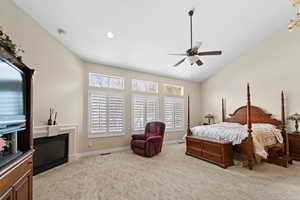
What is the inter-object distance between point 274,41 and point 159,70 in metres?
4.01

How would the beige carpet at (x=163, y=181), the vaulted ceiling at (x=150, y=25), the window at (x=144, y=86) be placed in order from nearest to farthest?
1. the beige carpet at (x=163, y=181)
2. the vaulted ceiling at (x=150, y=25)
3. the window at (x=144, y=86)

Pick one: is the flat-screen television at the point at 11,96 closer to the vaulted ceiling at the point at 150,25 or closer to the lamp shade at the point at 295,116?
the vaulted ceiling at the point at 150,25

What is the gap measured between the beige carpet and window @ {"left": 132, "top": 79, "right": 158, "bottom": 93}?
108 inches

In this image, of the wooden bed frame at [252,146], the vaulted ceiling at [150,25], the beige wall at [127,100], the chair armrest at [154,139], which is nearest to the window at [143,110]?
the beige wall at [127,100]

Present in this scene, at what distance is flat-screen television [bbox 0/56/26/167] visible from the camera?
1442 millimetres

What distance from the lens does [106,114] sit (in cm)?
495

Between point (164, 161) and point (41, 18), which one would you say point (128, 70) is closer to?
point (41, 18)

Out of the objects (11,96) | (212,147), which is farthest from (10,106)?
(212,147)

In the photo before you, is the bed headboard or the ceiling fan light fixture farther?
the bed headboard

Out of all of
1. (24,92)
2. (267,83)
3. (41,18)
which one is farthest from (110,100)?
(267,83)

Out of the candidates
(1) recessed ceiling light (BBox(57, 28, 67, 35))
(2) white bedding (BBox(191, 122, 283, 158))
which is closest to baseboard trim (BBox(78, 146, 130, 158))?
(2) white bedding (BBox(191, 122, 283, 158))

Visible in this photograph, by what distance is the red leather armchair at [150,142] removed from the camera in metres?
4.45

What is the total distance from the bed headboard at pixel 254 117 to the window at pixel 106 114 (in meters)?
4.45

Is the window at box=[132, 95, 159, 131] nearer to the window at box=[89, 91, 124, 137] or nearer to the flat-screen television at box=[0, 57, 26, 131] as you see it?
the window at box=[89, 91, 124, 137]
